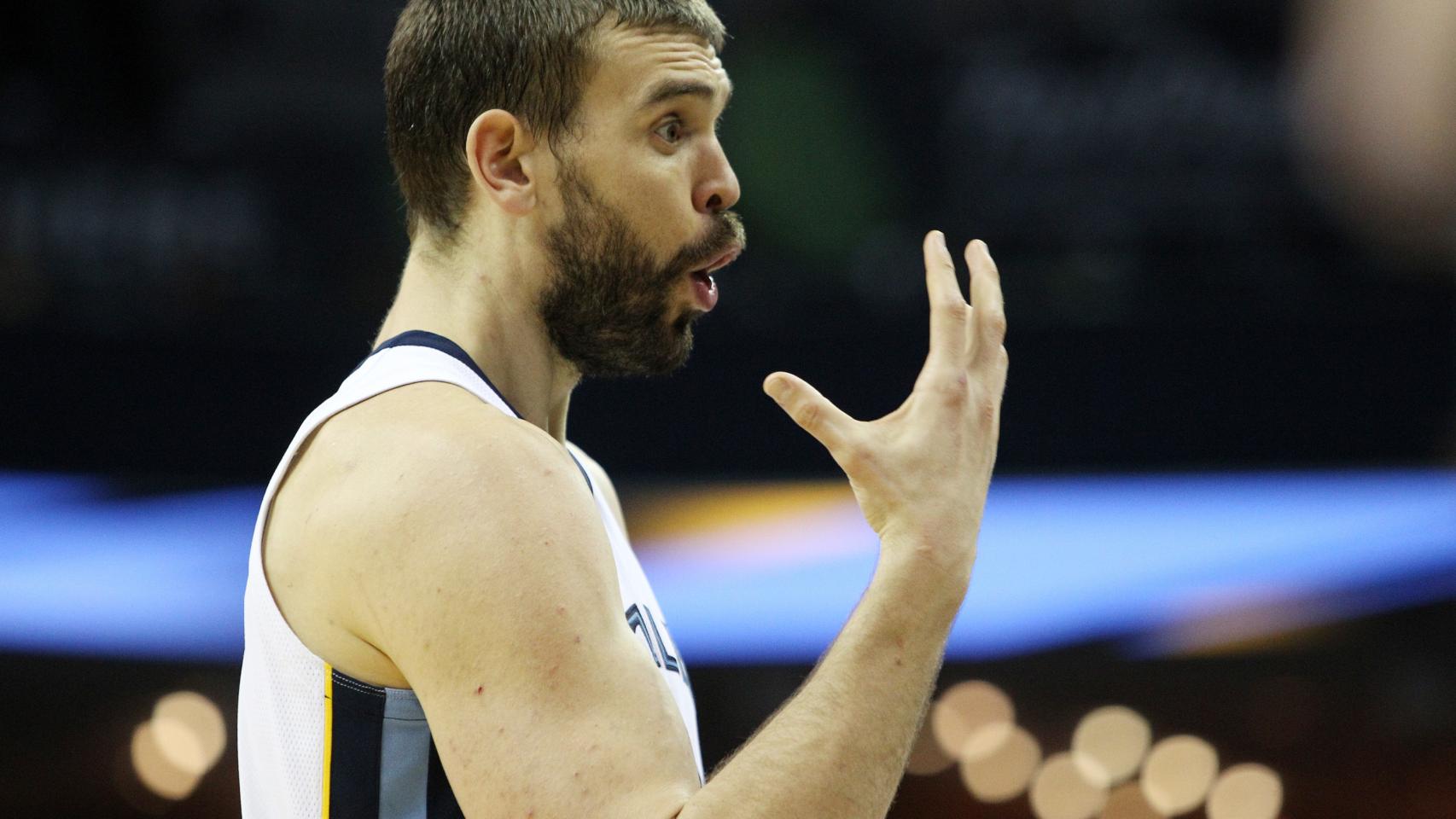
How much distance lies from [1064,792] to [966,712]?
0.32m

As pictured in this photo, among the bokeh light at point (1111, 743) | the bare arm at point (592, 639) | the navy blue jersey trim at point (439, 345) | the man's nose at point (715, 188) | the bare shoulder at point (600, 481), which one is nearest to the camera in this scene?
the bare arm at point (592, 639)

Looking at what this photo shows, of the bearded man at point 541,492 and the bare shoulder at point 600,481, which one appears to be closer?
the bearded man at point 541,492

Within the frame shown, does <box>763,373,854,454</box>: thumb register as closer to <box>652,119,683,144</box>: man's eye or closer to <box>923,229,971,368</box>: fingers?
<box>923,229,971,368</box>: fingers

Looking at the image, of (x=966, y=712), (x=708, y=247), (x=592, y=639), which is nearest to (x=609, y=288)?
(x=708, y=247)

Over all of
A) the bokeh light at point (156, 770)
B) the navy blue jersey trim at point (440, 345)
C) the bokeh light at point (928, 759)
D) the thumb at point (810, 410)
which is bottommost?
the bokeh light at point (156, 770)

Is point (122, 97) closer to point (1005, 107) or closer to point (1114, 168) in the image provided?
point (1005, 107)

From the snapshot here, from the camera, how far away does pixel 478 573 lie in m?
1.40

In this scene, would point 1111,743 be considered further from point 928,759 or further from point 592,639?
point 592,639

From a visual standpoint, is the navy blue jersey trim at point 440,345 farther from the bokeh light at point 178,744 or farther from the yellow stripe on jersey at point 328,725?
the bokeh light at point 178,744

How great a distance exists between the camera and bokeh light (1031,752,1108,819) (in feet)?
11.2

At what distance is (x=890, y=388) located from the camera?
573cm

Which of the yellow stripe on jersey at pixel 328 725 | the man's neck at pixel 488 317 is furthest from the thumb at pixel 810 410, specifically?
the yellow stripe on jersey at pixel 328 725

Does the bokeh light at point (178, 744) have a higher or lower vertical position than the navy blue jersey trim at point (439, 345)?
lower

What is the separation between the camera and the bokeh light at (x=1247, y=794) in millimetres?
3422
